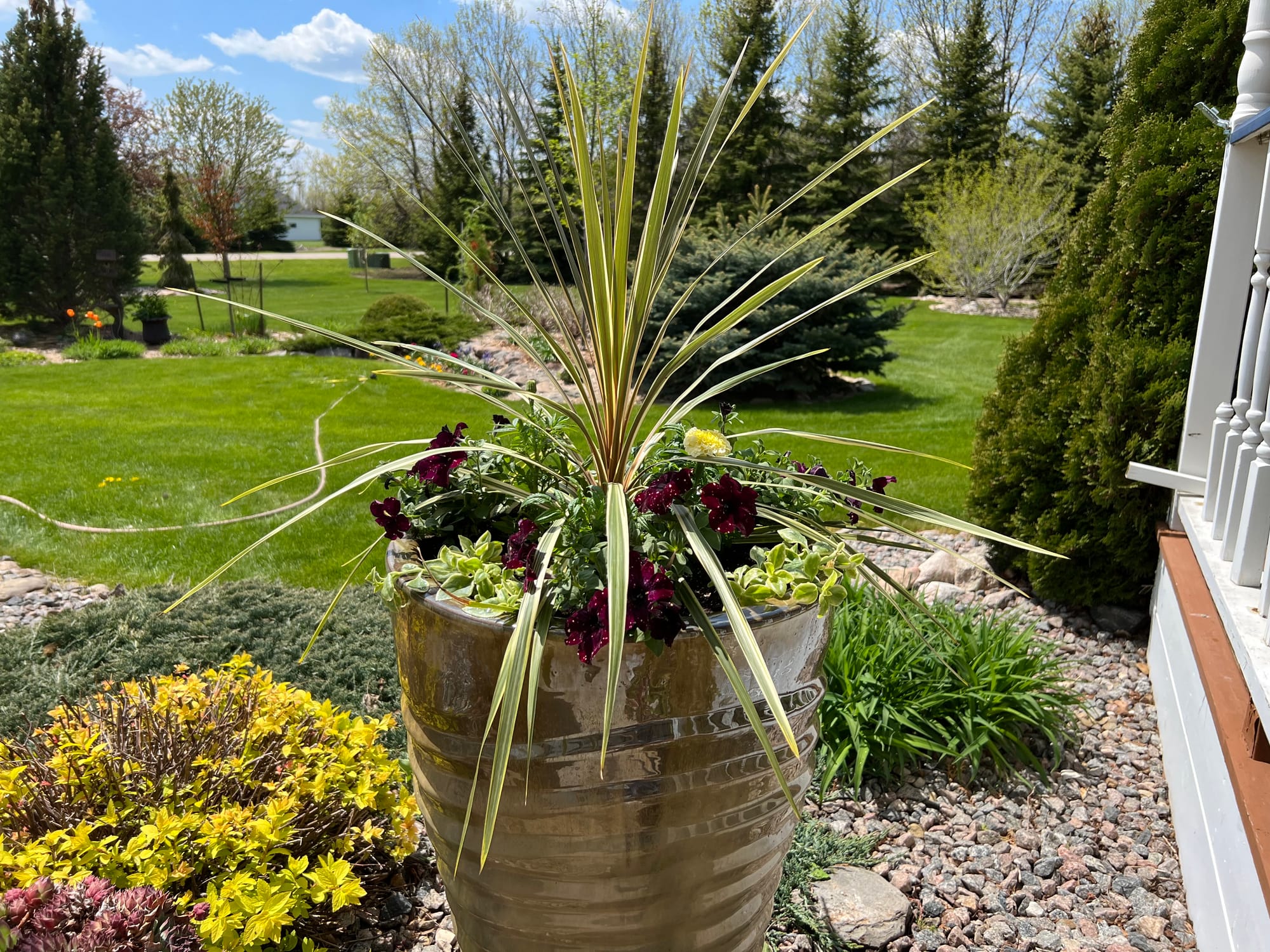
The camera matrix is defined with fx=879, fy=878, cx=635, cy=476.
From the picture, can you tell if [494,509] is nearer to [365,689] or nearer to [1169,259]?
[365,689]

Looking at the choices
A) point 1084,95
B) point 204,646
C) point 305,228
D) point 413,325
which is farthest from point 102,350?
point 305,228

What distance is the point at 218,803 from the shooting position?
72.4 inches

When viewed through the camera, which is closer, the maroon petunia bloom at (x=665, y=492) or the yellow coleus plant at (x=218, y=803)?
the maroon petunia bloom at (x=665, y=492)

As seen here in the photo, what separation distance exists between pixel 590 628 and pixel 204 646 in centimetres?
229

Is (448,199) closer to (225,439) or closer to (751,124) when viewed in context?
(751,124)

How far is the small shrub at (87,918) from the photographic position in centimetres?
140

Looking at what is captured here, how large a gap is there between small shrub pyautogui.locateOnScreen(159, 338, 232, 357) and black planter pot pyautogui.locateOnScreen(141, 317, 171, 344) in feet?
2.04

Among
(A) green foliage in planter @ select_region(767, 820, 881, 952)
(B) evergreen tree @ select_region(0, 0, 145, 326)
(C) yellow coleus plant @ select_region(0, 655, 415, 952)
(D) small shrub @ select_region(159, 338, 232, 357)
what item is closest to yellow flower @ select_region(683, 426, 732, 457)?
(A) green foliage in planter @ select_region(767, 820, 881, 952)

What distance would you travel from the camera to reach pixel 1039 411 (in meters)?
3.58

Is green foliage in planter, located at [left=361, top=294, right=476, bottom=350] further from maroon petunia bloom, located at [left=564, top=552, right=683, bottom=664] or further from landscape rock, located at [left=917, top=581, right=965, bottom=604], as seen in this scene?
maroon petunia bloom, located at [left=564, top=552, right=683, bottom=664]

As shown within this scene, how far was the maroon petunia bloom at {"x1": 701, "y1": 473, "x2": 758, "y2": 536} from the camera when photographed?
1.33 meters

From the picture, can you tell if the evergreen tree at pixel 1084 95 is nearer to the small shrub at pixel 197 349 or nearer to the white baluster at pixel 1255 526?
the small shrub at pixel 197 349

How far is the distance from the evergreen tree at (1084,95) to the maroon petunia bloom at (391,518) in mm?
20580

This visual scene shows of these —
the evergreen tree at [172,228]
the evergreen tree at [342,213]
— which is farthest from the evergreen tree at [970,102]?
the evergreen tree at [172,228]
